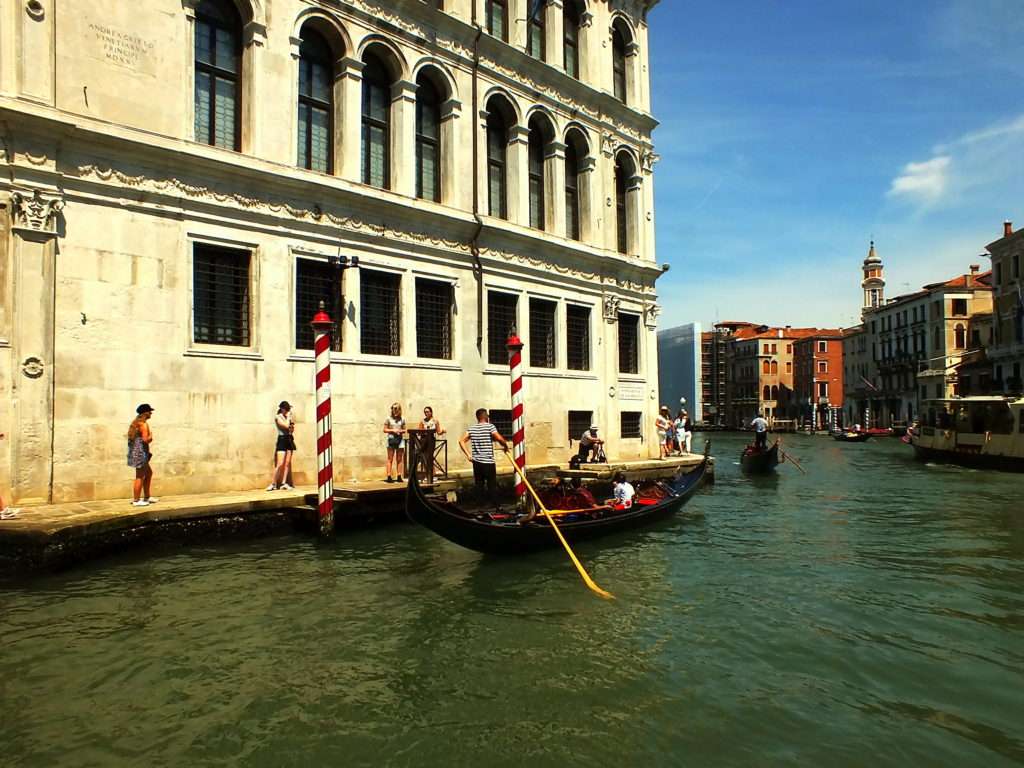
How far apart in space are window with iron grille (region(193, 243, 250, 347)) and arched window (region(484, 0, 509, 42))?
23.9 ft

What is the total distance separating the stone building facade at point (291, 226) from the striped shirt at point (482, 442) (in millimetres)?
2223

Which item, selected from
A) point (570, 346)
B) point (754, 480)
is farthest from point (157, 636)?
point (754, 480)

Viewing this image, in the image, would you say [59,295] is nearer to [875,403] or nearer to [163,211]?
[163,211]

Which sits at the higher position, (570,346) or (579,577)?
(570,346)

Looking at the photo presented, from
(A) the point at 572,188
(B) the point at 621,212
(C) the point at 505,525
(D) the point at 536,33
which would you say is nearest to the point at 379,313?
(C) the point at 505,525

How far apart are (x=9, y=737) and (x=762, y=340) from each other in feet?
241

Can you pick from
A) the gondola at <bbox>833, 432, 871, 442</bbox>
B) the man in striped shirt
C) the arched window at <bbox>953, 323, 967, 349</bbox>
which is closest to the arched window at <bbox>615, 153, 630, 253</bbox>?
the man in striped shirt

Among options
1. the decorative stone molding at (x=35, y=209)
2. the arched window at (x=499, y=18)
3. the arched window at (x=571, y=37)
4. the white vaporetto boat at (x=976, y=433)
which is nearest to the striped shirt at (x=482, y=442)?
the decorative stone molding at (x=35, y=209)

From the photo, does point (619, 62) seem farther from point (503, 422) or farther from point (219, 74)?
point (219, 74)

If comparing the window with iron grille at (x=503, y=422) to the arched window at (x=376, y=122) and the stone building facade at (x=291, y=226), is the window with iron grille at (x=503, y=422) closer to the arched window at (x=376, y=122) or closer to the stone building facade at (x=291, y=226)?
the stone building facade at (x=291, y=226)

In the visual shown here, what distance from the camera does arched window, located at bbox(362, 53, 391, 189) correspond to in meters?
12.3

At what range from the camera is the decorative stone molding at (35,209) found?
8258 mm

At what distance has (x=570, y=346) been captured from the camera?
15.7m

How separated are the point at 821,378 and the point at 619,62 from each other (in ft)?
189
